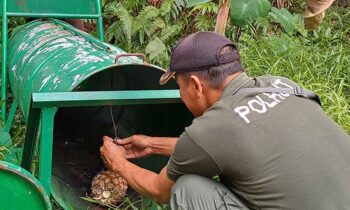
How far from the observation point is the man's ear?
221cm

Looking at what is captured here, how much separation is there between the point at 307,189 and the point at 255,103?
0.37m

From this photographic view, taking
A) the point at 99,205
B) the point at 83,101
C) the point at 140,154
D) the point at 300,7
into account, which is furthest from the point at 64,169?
the point at 300,7

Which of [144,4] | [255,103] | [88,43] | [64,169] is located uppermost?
[255,103]

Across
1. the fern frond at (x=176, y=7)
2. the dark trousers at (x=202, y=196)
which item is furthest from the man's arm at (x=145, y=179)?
the fern frond at (x=176, y=7)

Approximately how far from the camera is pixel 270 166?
203cm

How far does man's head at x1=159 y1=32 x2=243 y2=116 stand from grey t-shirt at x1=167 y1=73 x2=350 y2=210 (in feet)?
0.29

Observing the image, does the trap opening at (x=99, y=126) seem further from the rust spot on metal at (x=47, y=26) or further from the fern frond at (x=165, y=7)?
the fern frond at (x=165, y=7)

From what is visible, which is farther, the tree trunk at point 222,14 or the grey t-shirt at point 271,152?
the tree trunk at point 222,14

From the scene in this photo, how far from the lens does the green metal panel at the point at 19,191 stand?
2236 millimetres

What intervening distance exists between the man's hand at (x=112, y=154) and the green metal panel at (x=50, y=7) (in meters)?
1.72

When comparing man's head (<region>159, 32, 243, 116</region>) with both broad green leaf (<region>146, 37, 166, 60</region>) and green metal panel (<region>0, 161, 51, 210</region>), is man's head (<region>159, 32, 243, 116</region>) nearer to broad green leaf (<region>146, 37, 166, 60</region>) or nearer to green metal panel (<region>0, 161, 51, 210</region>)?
green metal panel (<region>0, 161, 51, 210</region>)

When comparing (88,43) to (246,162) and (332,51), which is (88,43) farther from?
(332,51)

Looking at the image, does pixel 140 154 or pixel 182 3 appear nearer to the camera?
pixel 140 154

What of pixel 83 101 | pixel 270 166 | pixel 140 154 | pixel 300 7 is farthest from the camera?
pixel 300 7
